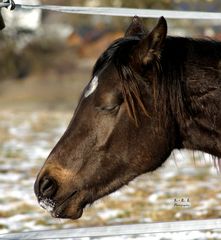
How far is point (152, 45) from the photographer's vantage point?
2750 millimetres

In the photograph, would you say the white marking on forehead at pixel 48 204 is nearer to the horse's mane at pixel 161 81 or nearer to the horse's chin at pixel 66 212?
the horse's chin at pixel 66 212

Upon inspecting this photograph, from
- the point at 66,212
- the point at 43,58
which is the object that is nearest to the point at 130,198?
the point at 66,212

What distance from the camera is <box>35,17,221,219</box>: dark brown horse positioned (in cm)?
282

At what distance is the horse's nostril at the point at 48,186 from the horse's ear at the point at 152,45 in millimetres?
671

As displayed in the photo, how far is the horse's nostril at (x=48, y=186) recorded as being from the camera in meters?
2.85

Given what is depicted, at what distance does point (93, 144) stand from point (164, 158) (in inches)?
13.4

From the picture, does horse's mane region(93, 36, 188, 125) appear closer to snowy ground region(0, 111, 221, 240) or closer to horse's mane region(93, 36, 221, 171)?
horse's mane region(93, 36, 221, 171)

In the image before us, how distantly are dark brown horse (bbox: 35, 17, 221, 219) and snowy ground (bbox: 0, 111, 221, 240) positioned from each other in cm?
83

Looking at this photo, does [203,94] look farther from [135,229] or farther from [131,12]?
[135,229]

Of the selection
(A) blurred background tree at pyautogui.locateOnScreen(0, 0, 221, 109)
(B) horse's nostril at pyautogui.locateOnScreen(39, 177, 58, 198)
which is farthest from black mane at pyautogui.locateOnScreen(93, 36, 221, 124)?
(A) blurred background tree at pyautogui.locateOnScreen(0, 0, 221, 109)

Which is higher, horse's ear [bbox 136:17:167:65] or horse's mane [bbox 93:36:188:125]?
horse's ear [bbox 136:17:167:65]

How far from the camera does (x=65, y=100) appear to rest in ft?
68.1

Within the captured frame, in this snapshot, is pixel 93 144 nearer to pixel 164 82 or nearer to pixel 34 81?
pixel 164 82

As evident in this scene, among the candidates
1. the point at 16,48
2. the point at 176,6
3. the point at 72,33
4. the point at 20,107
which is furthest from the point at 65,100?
the point at 72,33
